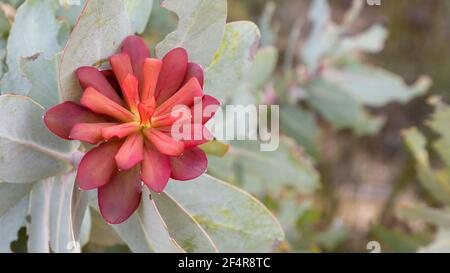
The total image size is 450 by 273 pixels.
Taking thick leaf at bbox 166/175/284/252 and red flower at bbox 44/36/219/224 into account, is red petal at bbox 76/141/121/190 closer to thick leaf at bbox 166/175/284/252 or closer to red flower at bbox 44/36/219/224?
red flower at bbox 44/36/219/224

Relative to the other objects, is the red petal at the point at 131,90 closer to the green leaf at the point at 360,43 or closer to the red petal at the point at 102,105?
the red petal at the point at 102,105

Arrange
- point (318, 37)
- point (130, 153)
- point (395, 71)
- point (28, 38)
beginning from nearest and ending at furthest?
point (130, 153), point (28, 38), point (318, 37), point (395, 71)

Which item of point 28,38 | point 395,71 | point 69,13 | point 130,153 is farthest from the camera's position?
point 395,71

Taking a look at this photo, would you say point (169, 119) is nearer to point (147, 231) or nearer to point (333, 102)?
point (147, 231)

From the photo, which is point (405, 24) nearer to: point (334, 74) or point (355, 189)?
point (355, 189)

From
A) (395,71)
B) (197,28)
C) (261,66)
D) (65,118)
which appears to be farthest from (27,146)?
(395,71)

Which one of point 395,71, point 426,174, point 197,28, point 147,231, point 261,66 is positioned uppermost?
point 395,71
